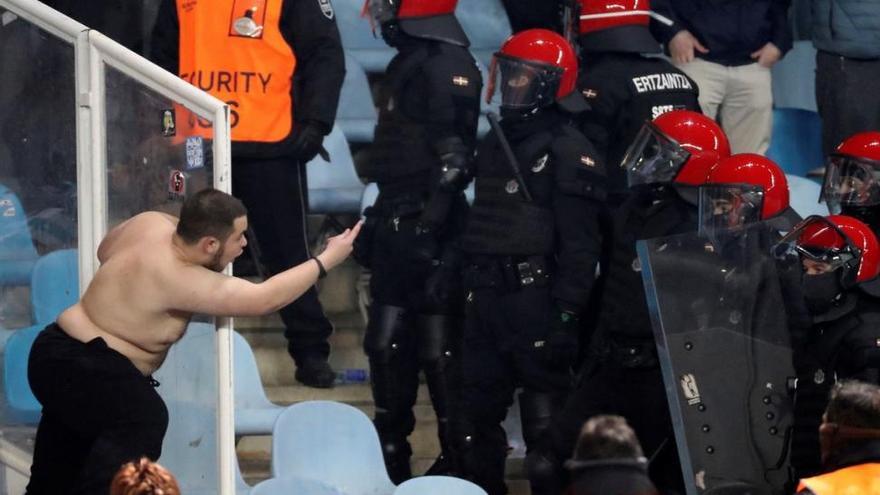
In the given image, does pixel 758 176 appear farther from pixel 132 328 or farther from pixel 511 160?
pixel 132 328

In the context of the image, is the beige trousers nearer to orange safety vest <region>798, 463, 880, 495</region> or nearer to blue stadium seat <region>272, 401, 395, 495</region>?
blue stadium seat <region>272, 401, 395, 495</region>

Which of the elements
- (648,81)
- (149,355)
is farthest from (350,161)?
(149,355)

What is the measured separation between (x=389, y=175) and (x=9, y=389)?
78.1 inches

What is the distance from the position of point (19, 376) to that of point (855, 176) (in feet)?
11.3

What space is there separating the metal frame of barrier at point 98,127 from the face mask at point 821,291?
2.13 metres

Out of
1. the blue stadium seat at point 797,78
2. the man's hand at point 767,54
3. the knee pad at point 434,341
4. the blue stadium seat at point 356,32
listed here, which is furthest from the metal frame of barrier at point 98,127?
the blue stadium seat at point 797,78

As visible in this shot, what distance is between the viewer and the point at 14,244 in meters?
7.60

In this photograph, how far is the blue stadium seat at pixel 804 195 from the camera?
9.45 metres

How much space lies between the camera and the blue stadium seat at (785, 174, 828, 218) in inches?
372

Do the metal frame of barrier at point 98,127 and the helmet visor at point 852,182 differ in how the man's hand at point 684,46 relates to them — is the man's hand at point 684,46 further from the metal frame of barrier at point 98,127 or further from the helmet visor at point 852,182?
the metal frame of barrier at point 98,127

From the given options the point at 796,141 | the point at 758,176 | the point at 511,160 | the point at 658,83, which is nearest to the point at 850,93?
the point at 796,141

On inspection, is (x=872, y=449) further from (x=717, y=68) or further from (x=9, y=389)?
(x=717, y=68)

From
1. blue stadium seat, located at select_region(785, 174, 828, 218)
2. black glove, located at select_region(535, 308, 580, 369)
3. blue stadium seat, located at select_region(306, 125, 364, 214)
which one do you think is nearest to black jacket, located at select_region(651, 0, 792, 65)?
blue stadium seat, located at select_region(785, 174, 828, 218)

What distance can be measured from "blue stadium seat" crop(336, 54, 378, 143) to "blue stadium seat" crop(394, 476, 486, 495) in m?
3.05
